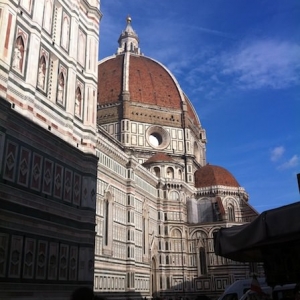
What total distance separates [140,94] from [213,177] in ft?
53.2

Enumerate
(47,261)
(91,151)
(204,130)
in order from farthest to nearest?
(204,130), (91,151), (47,261)

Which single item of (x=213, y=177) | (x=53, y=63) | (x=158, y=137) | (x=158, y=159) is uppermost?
(x=158, y=137)

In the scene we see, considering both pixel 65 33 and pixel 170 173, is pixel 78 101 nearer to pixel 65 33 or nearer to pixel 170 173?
pixel 65 33

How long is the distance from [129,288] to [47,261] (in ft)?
88.5

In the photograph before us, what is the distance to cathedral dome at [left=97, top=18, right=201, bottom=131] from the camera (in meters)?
54.2

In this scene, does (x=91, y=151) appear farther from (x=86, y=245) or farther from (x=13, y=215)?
(x=13, y=215)

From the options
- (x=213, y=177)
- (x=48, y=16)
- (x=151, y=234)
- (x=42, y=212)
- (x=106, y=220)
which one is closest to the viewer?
(x=42, y=212)

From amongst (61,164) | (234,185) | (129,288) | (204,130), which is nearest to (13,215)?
(61,164)

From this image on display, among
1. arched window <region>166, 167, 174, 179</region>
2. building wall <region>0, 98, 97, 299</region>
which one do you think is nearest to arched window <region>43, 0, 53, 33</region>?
building wall <region>0, 98, 97, 299</region>

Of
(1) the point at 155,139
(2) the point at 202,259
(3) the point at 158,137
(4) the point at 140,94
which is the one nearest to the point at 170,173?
(1) the point at 155,139

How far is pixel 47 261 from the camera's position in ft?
32.9

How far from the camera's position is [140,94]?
186ft

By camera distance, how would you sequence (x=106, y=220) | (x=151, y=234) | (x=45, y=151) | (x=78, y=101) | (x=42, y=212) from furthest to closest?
(x=151, y=234)
(x=106, y=220)
(x=78, y=101)
(x=45, y=151)
(x=42, y=212)

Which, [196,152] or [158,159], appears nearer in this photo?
[158,159]
